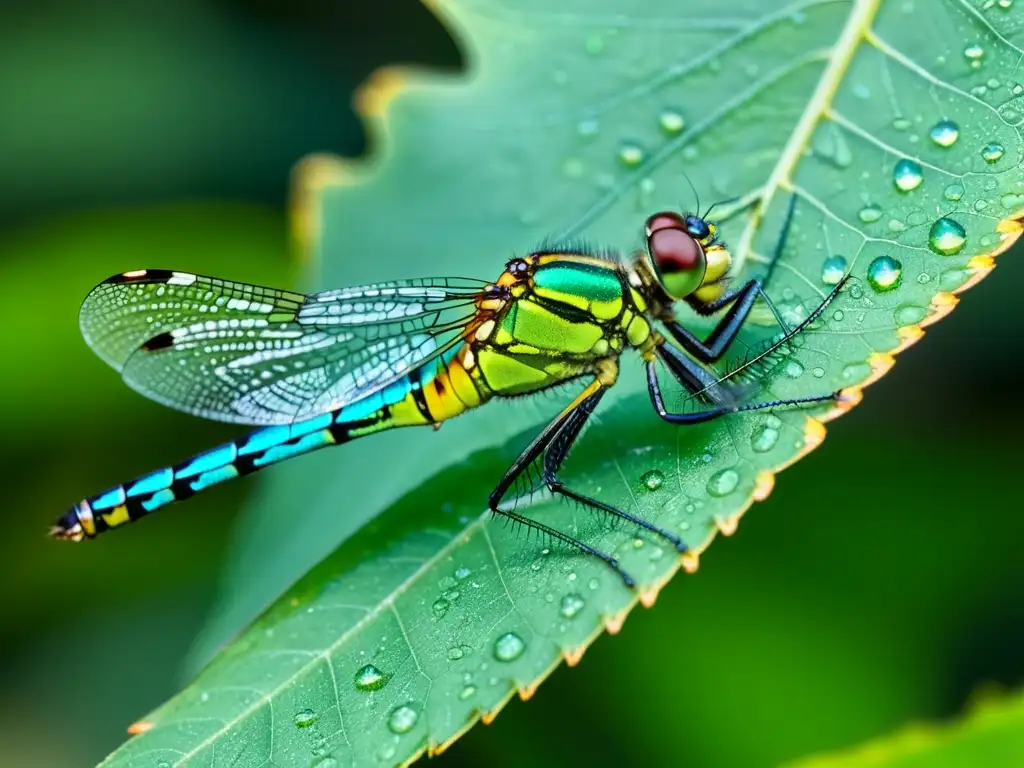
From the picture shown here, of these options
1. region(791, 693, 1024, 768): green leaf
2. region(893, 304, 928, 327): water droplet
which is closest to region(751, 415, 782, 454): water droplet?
region(893, 304, 928, 327): water droplet

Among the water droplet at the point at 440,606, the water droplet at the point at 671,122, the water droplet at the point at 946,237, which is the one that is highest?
the water droplet at the point at 671,122

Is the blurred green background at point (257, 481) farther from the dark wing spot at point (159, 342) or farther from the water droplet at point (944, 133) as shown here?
the water droplet at point (944, 133)

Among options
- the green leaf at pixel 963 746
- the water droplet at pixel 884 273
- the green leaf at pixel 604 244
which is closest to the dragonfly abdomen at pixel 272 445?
the green leaf at pixel 604 244

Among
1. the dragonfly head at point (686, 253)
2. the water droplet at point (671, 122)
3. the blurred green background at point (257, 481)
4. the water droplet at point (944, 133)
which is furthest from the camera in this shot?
the blurred green background at point (257, 481)

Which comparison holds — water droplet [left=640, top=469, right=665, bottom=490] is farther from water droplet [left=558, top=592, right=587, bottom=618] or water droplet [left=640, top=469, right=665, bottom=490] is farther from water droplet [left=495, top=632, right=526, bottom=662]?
water droplet [left=495, top=632, right=526, bottom=662]

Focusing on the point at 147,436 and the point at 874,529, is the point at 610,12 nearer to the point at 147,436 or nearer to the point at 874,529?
the point at 874,529

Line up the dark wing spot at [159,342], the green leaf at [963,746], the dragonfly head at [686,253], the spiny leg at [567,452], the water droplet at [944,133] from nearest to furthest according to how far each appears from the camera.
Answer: the green leaf at [963,746], the water droplet at [944,133], the spiny leg at [567,452], the dragonfly head at [686,253], the dark wing spot at [159,342]
